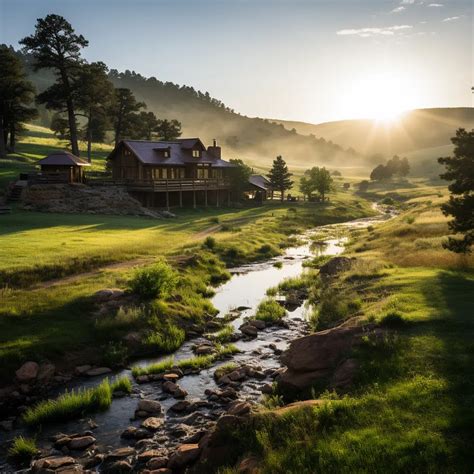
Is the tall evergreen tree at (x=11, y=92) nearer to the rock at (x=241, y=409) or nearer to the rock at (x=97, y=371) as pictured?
the rock at (x=97, y=371)

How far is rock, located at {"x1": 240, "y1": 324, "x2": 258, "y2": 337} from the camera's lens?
72.4ft

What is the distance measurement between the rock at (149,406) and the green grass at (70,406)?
4.00 feet

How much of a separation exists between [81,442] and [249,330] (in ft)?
34.6

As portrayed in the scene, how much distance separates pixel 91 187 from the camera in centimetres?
5900

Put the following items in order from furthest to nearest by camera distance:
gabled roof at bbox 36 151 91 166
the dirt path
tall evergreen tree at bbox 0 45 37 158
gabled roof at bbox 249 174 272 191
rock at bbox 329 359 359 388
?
gabled roof at bbox 249 174 272 191 < tall evergreen tree at bbox 0 45 37 158 < gabled roof at bbox 36 151 91 166 < the dirt path < rock at bbox 329 359 359 388

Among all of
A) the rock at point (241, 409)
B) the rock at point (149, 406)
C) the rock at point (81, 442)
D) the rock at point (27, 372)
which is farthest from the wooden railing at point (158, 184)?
the rock at point (241, 409)

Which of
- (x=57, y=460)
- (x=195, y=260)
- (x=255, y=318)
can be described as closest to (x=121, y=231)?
(x=195, y=260)

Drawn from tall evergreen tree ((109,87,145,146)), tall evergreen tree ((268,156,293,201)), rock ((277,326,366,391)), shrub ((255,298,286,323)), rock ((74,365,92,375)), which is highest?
tall evergreen tree ((109,87,145,146))

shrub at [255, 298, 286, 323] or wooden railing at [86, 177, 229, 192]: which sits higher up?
wooden railing at [86, 177, 229, 192]

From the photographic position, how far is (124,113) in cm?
8575

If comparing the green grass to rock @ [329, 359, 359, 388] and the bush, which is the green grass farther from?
the bush

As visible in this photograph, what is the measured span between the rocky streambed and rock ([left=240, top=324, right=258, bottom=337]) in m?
0.05

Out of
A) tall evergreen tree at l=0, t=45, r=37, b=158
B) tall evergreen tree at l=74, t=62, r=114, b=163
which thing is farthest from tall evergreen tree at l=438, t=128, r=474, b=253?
tall evergreen tree at l=0, t=45, r=37, b=158

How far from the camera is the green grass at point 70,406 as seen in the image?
14.6 meters
